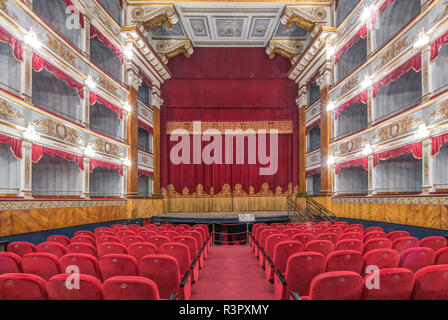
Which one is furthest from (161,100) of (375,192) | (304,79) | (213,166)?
(375,192)

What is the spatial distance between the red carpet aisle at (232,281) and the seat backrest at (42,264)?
1717mm

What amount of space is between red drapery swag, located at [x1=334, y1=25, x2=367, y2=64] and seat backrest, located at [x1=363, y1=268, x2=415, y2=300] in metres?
12.6

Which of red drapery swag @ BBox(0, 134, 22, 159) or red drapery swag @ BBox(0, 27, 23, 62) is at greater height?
red drapery swag @ BBox(0, 27, 23, 62)

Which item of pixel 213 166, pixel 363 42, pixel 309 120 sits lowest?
pixel 213 166

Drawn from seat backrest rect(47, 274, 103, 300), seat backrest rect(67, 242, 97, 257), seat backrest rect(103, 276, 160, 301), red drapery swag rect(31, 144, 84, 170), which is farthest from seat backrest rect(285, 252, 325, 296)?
red drapery swag rect(31, 144, 84, 170)

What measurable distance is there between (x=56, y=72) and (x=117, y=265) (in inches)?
368

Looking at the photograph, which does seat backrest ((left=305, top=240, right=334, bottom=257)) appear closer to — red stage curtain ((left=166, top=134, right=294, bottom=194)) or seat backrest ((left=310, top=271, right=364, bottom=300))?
seat backrest ((left=310, top=271, right=364, bottom=300))

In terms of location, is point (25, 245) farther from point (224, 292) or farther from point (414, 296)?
point (414, 296)

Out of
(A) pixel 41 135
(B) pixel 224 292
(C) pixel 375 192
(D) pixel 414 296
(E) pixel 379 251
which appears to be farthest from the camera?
(C) pixel 375 192

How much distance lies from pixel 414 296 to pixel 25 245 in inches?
193

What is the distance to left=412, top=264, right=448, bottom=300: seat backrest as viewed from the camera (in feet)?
8.27

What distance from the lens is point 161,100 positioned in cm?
1928

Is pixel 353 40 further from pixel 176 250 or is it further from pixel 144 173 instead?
pixel 176 250

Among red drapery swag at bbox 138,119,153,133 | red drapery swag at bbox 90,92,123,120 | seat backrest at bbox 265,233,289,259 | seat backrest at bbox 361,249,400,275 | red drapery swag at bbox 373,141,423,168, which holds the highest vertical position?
red drapery swag at bbox 90,92,123,120
